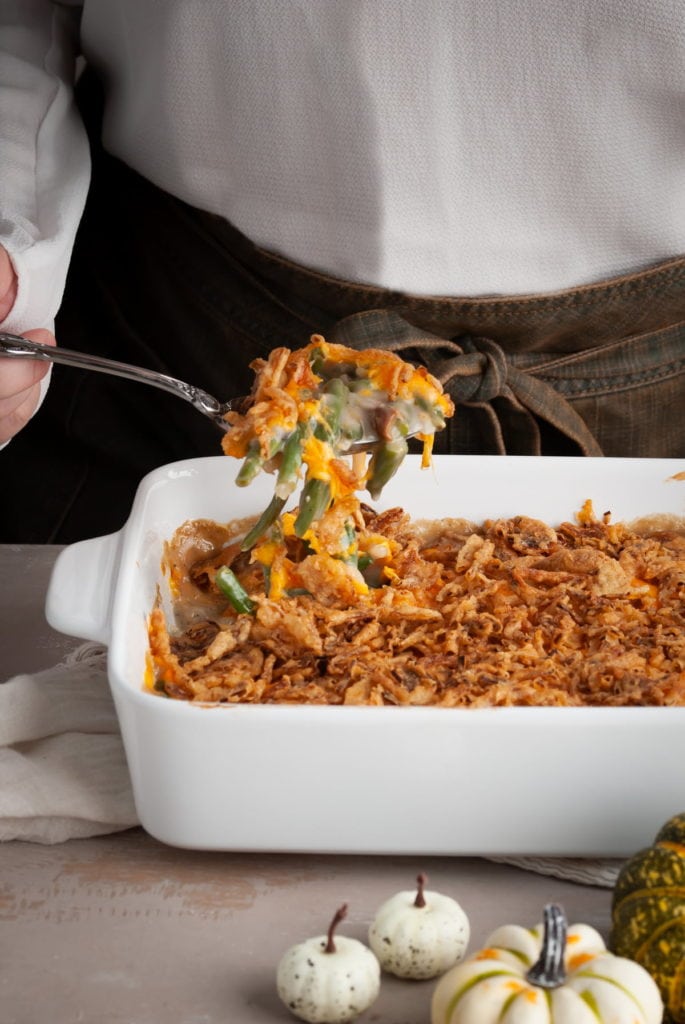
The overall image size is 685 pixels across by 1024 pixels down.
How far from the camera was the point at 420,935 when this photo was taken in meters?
1.21

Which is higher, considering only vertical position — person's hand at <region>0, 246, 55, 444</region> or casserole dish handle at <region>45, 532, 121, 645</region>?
person's hand at <region>0, 246, 55, 444</region>

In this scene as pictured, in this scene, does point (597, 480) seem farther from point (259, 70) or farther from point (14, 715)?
point (14, 715)

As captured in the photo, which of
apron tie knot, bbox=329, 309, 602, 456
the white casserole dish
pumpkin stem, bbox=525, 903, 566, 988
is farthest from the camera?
apron tie knot, bbox=329, 309, 602, 456

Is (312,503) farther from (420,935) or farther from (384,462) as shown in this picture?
(420,935)

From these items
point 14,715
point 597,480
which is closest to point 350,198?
point 597,480

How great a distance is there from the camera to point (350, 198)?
2.01m

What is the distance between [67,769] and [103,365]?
23.3 inches

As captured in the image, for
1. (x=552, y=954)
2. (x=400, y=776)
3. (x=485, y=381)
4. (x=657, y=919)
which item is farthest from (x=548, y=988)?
(x=485, y=381)

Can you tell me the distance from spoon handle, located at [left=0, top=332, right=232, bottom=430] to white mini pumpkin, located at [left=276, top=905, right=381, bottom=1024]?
0.84 m

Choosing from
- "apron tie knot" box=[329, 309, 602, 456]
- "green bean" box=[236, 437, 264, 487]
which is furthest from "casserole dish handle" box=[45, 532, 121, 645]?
"apron tie knot" box=[329, 309, 602, 456]

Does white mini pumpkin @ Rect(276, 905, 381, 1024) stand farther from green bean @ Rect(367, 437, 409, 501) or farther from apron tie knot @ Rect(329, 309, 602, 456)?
apron tie knot @ Rect(329, 309, 602, 456)

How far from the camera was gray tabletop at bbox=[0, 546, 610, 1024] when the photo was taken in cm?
122

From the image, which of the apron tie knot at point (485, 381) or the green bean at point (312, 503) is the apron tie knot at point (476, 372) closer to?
the apron tie knot at point (485, 381)

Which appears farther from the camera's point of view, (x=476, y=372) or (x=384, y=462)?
(x=476, y=372)
